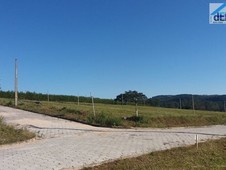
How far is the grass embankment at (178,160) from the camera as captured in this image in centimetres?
915

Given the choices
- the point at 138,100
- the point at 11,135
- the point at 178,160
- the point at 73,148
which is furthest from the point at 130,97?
the point at 178,160

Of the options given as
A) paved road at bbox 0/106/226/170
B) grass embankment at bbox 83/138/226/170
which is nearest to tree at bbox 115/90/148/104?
paved road at bbox 0/106/226/170

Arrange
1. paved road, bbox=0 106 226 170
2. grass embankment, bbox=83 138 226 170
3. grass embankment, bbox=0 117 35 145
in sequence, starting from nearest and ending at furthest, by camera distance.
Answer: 1. grass embankment, bbox=83 138 226 170
2. paved road, bbox=0 106 226 170
3. grass embankment, bbox=0 117 35 145

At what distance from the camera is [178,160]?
10.1 m

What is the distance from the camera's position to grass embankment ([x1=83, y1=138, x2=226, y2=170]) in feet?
30.0

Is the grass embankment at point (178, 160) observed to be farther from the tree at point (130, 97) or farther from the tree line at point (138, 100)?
the tree at point (130, 97)

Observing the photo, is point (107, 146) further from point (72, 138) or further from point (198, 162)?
point (198, 162)

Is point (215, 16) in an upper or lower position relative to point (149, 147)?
upper

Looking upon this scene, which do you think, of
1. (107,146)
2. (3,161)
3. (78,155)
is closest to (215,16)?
(107,146)

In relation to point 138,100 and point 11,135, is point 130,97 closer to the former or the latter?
point 138,100

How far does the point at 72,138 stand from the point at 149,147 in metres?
3.16

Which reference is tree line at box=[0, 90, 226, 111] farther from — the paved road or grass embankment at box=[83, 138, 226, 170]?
grass embankment at box=[83, 138, 226, 170]

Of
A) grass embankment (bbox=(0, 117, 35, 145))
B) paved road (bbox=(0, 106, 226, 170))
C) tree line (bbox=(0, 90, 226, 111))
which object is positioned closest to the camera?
paved road (bbox=(0, 106, 226, 170))

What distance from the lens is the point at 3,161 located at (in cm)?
964
